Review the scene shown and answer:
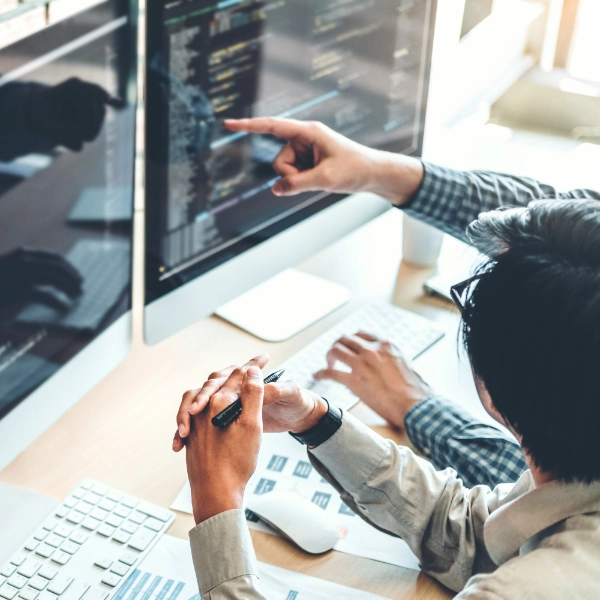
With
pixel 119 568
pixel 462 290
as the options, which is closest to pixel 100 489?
pixel 119 568

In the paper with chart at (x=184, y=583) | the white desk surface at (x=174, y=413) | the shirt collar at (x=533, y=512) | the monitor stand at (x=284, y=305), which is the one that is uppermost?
the shirt collar at (x=533, y=512)

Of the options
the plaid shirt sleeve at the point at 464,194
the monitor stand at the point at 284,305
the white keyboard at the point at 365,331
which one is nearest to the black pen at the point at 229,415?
the white keyboard at the point at 365,331

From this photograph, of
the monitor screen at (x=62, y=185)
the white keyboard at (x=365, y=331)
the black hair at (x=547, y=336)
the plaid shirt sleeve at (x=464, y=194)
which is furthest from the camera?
the plaid shirt sleeve at (x=464, y=194)

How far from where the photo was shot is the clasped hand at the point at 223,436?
2.31 ft

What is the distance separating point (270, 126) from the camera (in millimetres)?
1040

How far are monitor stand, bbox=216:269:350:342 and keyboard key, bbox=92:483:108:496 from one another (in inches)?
15.1

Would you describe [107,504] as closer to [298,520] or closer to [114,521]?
[114,521]

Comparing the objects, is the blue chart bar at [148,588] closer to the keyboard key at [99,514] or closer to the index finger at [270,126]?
the keyboard key at [99,514]

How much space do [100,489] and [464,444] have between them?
440 millimetres

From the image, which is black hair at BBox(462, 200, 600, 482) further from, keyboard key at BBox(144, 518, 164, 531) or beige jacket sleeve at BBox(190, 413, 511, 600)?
keyboard key at BBox(144, 518, 164, 531)

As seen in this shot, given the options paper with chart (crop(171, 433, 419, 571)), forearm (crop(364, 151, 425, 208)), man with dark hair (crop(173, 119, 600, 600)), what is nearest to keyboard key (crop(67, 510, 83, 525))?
paper with chart (crop(171, 433, 419, 571))

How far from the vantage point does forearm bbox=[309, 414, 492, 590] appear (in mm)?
844

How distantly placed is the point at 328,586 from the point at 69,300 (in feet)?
1.35

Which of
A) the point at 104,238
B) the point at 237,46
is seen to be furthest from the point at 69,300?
the point at 237,46
